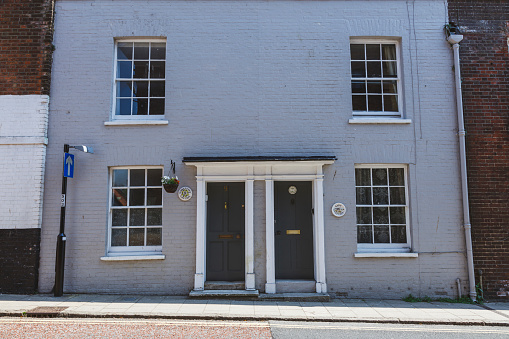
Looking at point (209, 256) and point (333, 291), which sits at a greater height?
point (209, 256)

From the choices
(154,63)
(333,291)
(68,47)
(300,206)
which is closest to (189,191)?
(300,206)

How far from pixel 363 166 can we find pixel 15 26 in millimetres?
8655

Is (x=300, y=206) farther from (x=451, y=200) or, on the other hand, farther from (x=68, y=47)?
(x=68, y=47)

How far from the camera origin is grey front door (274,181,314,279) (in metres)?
8.57

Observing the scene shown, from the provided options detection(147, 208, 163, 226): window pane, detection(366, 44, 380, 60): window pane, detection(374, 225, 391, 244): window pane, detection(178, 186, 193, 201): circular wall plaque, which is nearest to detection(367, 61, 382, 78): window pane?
detection(366, 44, 380, 60): window pane

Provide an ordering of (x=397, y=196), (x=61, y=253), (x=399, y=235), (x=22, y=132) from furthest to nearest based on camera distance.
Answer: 1. (x=397, y=196)
2. (x=399, y=235)
3. (x=22, y=132)
4. (x=61, y=253)

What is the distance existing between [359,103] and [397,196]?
233 centimetres

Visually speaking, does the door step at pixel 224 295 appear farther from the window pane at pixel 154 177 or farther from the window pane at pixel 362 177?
the window pane at pixel 362 177

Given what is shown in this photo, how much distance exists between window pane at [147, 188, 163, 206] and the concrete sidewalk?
2.01m

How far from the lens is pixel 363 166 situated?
880 centimetres

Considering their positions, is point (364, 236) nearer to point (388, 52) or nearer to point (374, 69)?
point (374, 69)

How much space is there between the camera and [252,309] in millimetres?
7113

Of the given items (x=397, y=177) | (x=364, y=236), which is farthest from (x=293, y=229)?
(x=397, y=177)

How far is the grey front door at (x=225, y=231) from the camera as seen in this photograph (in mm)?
8555
